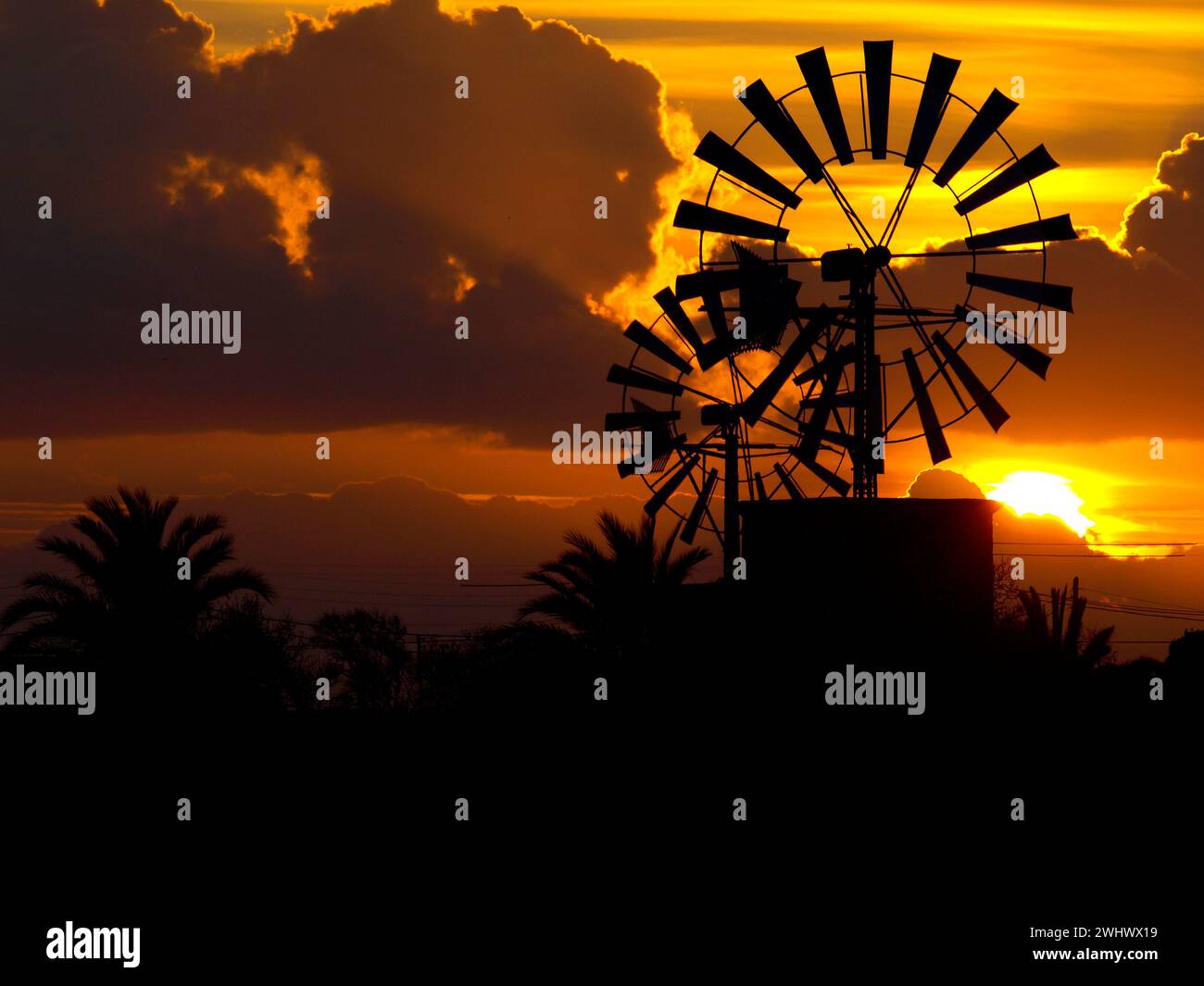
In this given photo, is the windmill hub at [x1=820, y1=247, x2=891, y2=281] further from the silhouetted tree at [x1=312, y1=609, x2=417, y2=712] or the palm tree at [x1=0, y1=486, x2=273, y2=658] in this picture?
the silhouetted tree at [x1=312, y1=609, x2=417, y2=712]

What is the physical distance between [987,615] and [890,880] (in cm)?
398

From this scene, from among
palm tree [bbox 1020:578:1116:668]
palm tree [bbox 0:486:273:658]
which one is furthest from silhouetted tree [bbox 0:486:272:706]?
palm tree [bbox 1020:578:1116:668]

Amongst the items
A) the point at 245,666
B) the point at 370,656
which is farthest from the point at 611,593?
the point at 370,656

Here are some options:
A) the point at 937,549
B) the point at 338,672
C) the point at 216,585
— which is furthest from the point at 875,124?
the point at 338,672

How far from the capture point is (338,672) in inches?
2275

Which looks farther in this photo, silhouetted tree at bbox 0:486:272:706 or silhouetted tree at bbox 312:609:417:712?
silhouetted tree at bbox 312:609:417:712

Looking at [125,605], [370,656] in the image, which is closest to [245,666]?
[125,605]

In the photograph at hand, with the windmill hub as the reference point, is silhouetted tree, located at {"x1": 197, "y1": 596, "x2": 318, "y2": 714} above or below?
below

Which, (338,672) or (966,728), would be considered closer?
(966,728)

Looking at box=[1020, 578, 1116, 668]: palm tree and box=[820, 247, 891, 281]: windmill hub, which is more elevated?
box=[820, 247, 891, 281]: windmill hub

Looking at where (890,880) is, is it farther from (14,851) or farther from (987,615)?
(14,851)

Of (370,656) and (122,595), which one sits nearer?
(122,595)

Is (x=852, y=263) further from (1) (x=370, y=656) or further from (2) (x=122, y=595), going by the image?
(1) (x=370, y=656)
